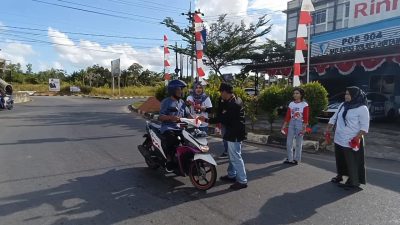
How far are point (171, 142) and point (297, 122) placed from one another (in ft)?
9.78

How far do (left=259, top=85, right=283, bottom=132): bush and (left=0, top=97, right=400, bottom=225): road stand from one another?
10.1ft

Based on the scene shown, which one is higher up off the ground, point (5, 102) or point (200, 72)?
point (200, 72)

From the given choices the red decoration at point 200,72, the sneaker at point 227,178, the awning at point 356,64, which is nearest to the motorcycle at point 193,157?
the sneaker at point 227,178

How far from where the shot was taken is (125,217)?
182 inches

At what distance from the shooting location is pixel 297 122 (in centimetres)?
776

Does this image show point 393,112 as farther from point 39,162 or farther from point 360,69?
point 39,162

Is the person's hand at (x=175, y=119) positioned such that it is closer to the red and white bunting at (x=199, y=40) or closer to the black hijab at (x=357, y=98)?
the black hijab at (x=357, y=98)

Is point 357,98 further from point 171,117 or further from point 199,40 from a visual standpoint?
point 199,40

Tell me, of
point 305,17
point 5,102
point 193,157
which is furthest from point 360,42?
point 5,102

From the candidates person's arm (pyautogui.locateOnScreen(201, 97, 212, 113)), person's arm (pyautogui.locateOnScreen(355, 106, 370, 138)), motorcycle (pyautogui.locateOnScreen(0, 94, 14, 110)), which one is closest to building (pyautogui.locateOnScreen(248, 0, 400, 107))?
person's arm (pyautogui.locateOnScreen(201, 97, 212, 113))

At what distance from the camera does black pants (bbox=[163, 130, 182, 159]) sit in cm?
620

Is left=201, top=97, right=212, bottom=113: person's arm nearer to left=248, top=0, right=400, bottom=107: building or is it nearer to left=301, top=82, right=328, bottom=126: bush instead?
left=301, top=82, right=328, bottom=126: bush

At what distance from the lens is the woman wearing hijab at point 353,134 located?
5953 millimetres

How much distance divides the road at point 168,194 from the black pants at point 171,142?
53cm
